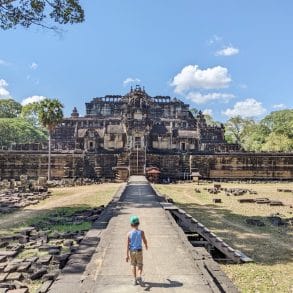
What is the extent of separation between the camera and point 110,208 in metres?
17.6

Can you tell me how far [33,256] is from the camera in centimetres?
1080

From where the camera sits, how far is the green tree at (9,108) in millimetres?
92294

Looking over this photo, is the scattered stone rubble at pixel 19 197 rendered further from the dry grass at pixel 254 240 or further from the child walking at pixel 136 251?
the child walking at pixel 136 251

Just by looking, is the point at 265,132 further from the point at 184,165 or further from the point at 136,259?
the point at 136,259

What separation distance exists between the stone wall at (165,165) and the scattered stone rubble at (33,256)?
109 feet

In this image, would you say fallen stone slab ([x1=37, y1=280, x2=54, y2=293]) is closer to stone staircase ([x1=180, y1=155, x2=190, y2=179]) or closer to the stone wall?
the stone wall

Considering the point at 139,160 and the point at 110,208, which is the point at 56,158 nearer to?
the point at 139,160

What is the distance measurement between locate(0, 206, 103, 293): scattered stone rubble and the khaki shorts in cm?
187

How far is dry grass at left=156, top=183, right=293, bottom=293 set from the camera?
9.27 m

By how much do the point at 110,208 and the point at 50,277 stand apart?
902 centimetres

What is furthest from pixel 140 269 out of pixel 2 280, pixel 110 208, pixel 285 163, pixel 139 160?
pixel 285 163

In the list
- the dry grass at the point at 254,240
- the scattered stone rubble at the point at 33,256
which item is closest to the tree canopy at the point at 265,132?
the dry grass at the point at 254,240

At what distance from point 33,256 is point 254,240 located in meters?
7.96

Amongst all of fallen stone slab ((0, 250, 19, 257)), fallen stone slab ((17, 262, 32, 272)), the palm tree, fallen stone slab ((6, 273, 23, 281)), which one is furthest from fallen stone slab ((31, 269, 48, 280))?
the palm tree
